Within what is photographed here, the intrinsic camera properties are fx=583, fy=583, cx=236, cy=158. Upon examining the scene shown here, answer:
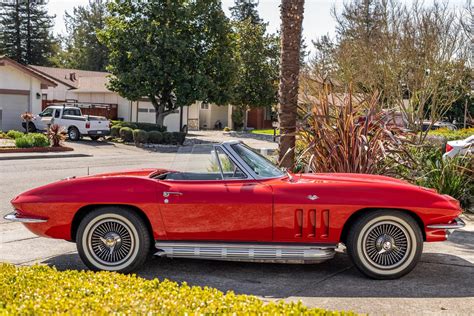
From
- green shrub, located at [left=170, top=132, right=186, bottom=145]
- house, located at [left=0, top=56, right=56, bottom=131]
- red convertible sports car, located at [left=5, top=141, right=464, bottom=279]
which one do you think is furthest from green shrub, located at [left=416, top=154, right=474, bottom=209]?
house, located at [left=0, top=56, right=56, bottom=131]

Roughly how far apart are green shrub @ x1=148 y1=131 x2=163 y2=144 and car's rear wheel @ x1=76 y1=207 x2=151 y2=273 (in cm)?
2512

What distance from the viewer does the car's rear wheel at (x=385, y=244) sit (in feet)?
18.2

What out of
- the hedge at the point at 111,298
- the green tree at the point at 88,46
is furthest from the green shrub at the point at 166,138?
the green tree at the point at 88,46

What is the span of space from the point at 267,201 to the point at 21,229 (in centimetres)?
425

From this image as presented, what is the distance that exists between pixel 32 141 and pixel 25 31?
46501mm

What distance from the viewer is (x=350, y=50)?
24688mm

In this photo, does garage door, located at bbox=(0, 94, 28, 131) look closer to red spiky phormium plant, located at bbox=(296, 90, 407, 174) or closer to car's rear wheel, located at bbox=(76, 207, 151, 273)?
red spiky phormium plant, located at bbox=(296, 90, 407, 174)

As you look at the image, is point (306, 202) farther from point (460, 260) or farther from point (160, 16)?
point (160, 16)

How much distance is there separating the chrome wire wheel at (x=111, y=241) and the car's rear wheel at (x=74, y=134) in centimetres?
2596

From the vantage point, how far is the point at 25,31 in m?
65.9

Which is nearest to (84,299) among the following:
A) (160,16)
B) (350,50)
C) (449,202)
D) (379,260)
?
(379,260)

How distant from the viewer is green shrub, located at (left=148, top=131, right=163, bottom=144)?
3073 centimetres

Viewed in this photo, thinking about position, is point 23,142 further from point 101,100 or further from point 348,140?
point 101,100

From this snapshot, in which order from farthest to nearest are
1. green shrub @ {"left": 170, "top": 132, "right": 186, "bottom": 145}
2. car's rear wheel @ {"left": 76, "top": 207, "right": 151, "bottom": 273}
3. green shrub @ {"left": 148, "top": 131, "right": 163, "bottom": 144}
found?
green shrub @ {"left": 170, "top": 132, "right": 186, "bottom": 145}, green shrub @ {"left": 148, "top": 131, "right": 163, "bottom": 144}, car's rear wheel @ {"left": 76, "top": 207, "right": 151, "bottom": 273}
